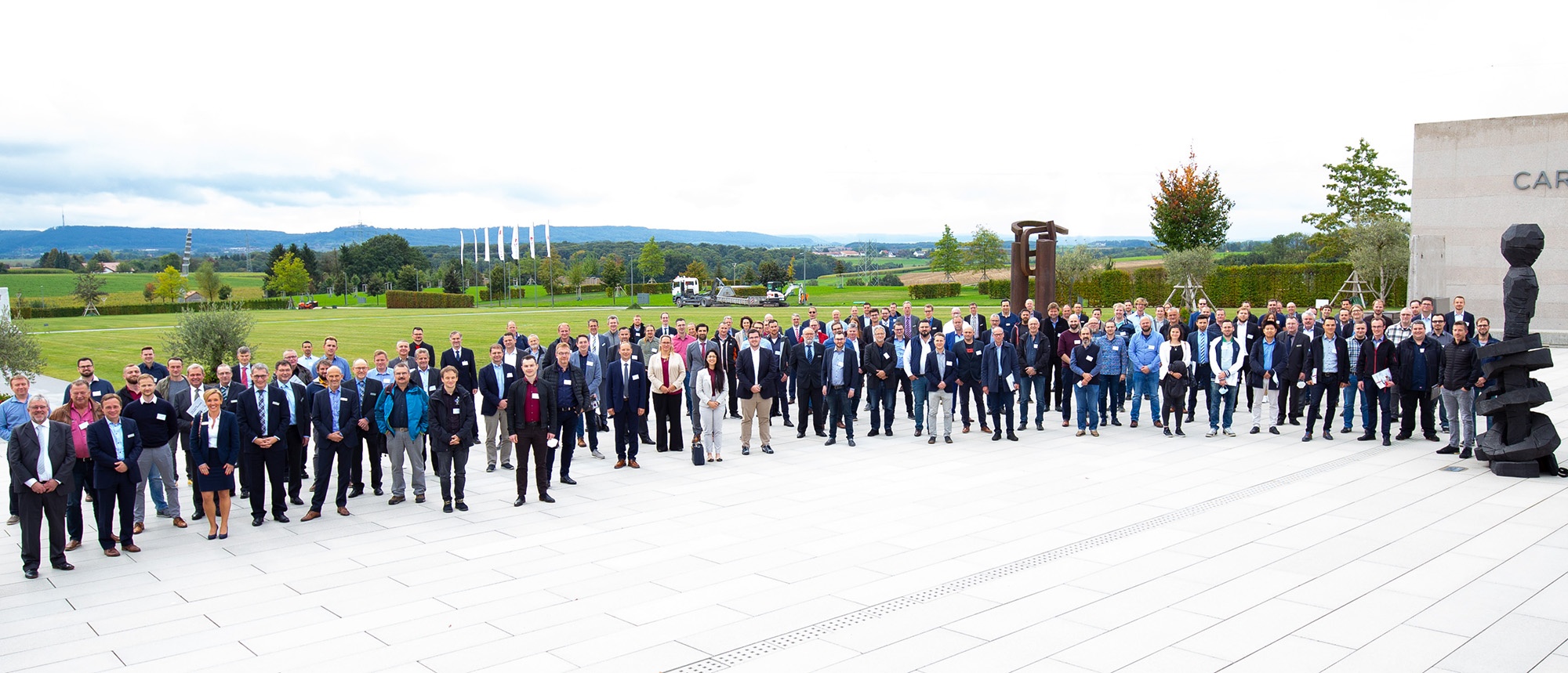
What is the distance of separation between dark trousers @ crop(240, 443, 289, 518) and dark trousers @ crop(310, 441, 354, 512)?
32cm

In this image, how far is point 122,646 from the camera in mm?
5879

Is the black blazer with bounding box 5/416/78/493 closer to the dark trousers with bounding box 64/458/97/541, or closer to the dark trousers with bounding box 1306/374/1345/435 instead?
the dark trousers with bounding box 64/458/97/541

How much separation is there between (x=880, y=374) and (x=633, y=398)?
355 centimetres

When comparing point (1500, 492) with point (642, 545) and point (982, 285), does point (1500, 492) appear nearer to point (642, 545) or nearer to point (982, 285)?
point (642, 545)

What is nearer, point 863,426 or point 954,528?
point 954,528

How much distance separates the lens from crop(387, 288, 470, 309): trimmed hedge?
77.7m

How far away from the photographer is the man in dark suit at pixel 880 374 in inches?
520

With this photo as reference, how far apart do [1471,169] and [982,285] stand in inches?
1749

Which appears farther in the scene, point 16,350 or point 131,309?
point 131,309

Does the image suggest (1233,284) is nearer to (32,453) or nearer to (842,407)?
(842,407)

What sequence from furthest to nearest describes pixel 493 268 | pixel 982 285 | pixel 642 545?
1. pixel 493 268
2. pixel 982 285
3. pixel 642 545

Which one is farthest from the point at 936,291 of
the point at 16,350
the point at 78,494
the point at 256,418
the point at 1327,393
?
the point at 78,494

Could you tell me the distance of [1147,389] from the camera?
13.7 metres

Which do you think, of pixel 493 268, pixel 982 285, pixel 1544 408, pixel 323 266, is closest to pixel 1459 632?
pixel 1544 408
